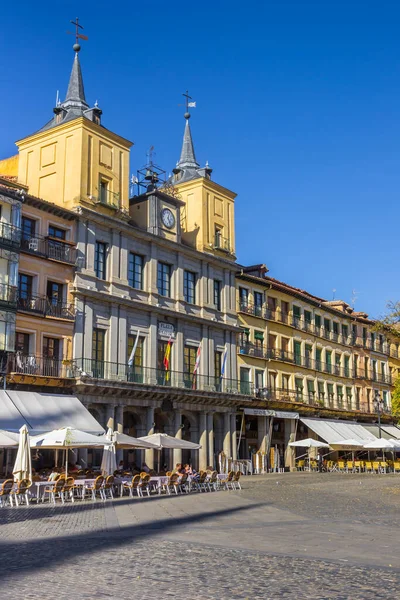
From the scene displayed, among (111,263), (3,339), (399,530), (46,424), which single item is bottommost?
(399,530)

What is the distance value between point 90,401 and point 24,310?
18.4ft

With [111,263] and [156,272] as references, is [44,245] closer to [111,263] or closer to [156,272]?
[111,263]

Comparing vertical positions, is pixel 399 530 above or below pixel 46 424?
below

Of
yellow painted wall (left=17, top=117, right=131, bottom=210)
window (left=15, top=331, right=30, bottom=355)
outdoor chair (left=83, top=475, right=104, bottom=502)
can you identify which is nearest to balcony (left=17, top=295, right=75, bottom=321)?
window (left=15, top=331, right=30, bottom=355)

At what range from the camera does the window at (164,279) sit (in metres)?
41.3

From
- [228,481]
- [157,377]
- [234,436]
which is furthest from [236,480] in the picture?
[234,436]

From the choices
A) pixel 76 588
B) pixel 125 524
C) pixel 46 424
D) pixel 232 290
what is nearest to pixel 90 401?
pixel 46 424

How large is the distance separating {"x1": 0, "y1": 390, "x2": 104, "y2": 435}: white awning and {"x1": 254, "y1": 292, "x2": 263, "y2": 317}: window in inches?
755

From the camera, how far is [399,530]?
15367 millimetres

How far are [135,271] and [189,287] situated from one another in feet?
15.9

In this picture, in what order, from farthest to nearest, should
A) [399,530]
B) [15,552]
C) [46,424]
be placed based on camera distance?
[46,424] → [399,530] → [15,552]

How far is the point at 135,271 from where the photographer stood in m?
39.8

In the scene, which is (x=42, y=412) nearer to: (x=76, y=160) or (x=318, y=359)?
(x=76, y=160)

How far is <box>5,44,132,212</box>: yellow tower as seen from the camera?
37531 millimetres
